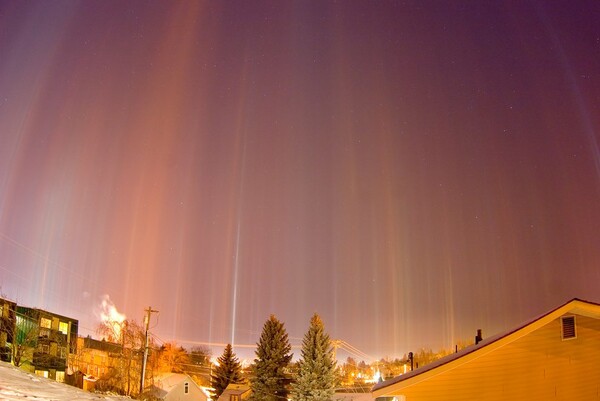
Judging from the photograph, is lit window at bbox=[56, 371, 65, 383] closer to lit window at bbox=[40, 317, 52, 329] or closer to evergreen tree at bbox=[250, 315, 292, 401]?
lit window at bbox=[40, 317, 52, 329]

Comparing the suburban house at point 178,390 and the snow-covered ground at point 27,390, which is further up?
the snow-covered ground at point 27,390

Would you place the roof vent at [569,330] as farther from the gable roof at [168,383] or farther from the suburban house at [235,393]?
the gable roof at [168,383]

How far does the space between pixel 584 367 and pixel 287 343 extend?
32.4 meters

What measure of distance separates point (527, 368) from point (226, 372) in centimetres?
5802

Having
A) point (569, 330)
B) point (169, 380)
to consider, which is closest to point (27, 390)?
point (569, 330)

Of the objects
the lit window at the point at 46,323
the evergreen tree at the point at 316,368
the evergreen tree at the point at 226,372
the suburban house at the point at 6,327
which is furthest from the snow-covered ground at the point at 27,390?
the evergreen tree at the point at 226,372

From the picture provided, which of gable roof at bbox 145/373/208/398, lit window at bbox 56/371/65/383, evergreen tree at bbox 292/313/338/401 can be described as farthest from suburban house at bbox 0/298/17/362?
gable roof at bbox 145/373/208/398

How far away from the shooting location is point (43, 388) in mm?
10758

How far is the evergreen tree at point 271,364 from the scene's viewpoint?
157 feet

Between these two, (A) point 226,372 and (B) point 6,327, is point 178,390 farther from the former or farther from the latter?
(B) point 6,327

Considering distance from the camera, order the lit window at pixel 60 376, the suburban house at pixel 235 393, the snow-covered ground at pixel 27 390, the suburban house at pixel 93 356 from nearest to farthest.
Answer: the snow-covered ground at pixel 27 390 < the suburban house at pixel 235 393 < the lit window at pixel 60 376 < the suburban house at pixel 93 356

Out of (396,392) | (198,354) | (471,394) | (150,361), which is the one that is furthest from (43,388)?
(198,354)

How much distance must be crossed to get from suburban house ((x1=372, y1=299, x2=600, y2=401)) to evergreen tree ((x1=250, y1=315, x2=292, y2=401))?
29528 mm

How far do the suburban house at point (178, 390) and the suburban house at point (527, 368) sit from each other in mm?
54921
